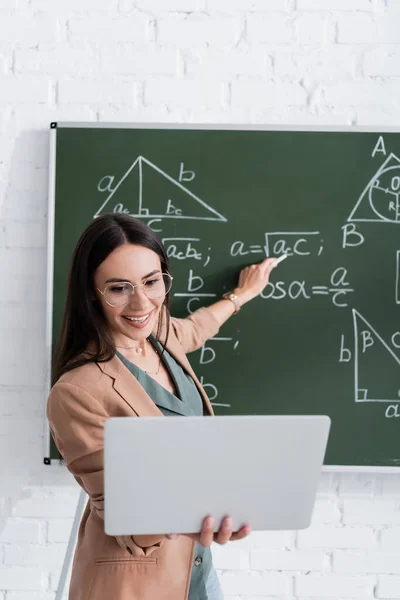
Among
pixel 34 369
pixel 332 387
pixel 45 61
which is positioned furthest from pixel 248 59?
pixel 34 369

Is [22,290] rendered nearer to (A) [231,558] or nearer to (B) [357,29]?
(A) [231,558]

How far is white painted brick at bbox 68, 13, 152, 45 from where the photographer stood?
211 centimetres

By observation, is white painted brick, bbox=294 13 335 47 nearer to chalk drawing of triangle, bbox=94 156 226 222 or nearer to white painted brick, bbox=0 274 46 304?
chalk drawing of triangle, bbox=94 156 226 222

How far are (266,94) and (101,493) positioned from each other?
1.42 metres

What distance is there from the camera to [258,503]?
1204 mm

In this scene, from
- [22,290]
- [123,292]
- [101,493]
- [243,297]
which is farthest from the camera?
[22,290]

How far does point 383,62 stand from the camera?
2.12 m

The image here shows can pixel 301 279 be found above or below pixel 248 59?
below

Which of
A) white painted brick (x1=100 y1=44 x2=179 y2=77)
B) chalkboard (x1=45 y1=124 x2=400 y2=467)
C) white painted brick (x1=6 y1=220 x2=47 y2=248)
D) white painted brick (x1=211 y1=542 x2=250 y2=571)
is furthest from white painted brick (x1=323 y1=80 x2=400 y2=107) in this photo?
white painted brick (x1=211 y1=542 x2=250 y2=571)

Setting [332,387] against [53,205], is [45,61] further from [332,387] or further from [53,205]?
[332,387]

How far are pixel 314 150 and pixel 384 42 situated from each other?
426 millimetres

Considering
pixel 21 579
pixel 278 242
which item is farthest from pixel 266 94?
pixel 21 579

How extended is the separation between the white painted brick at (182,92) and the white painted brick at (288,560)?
1556mm

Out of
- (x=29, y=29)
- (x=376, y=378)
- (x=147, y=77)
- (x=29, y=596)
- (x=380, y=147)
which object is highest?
(x=29, y=29)
